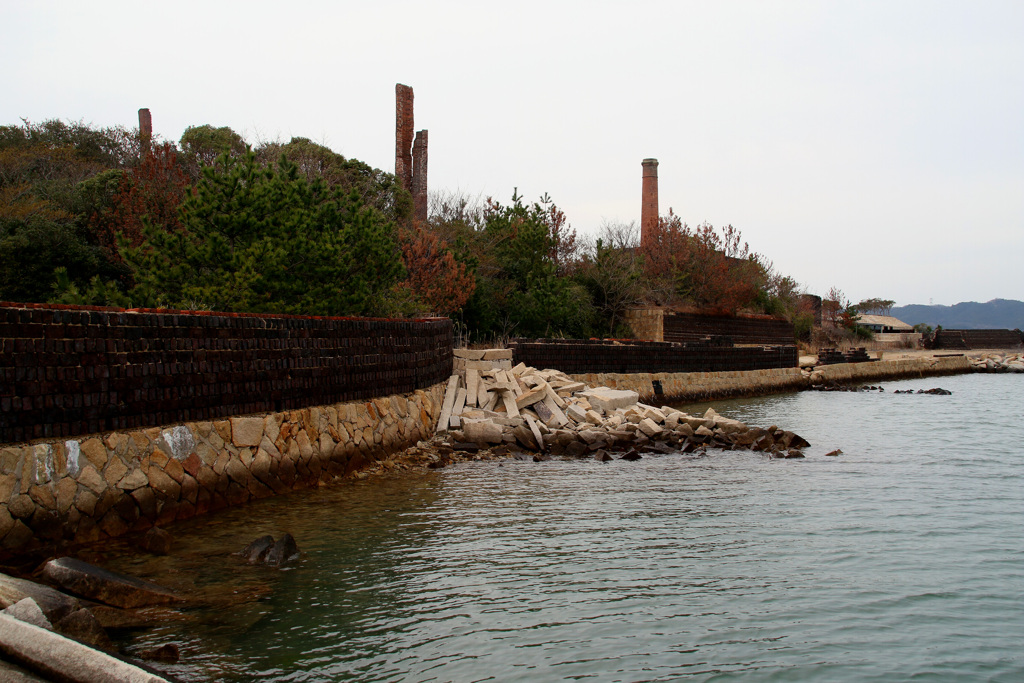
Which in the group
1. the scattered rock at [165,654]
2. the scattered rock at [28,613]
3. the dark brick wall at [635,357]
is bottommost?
the scattered rock at [165,654]

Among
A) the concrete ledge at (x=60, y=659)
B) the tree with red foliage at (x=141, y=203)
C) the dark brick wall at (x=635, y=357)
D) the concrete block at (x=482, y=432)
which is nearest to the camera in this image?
the concrete ledge at (x=60, y=659)

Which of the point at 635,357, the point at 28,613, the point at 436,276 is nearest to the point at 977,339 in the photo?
the point at 635,357

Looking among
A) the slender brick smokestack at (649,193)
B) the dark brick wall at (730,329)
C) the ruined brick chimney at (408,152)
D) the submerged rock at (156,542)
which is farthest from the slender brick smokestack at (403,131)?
the submerged rock at (156,542)

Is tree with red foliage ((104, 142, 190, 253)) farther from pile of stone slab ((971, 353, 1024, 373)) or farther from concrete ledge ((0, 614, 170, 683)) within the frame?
pile of stone slab ((971, 353, 1024, 373))

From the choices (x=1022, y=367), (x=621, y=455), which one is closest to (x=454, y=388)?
(x=621, y=455)

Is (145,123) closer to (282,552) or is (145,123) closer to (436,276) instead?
(436,276)

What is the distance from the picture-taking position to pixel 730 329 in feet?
144

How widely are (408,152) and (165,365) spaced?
1044 inches

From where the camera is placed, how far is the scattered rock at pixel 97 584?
19.6ft

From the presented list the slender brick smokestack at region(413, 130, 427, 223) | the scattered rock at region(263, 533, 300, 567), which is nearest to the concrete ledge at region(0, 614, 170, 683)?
the scattered rock at region(263, 533, 300, 567)

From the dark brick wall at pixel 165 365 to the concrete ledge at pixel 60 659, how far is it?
3294 millimetres

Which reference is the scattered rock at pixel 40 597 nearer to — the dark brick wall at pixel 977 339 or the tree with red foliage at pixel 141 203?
the tree with red foliage at pixel 141 203

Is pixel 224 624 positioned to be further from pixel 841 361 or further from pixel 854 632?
pixel 841 361

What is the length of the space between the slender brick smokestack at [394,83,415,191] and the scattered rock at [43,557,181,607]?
2877cm
